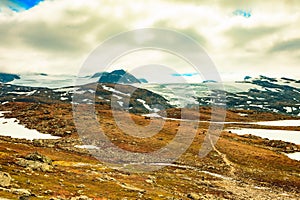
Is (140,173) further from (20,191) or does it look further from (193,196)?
(20,191)

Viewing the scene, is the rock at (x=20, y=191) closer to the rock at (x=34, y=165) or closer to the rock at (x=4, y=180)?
the rock at (x=4, y=180)

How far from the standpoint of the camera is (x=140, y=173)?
184ft

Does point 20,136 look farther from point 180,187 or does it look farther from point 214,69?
point 214,69

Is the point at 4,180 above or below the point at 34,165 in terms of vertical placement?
above

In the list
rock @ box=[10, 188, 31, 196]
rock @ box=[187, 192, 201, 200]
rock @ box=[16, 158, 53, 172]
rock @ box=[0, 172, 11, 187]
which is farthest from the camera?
rock @ box=[16, 158, 53, 172]

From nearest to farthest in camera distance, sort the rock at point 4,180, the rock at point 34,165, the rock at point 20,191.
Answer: the rock at point 20,191
the rock at point 4,180
the rock at point 34,165

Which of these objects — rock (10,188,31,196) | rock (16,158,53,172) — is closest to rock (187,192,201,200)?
rock (16,158,53,172)

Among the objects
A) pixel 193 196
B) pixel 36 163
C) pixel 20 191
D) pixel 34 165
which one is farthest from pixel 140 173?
pixel 20 191

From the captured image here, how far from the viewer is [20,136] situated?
293 ft

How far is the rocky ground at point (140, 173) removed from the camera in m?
37.0

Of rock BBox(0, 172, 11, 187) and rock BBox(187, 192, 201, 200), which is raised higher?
rock BBox(0, 172, 11, 187)

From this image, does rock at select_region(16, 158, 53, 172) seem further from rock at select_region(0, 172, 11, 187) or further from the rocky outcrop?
rock at select_region(0, 172, 11, 187)

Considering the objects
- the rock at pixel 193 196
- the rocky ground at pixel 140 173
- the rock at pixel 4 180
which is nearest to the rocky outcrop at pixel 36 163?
the rocky ground at pixel 140 173

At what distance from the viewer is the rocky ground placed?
36969mm
